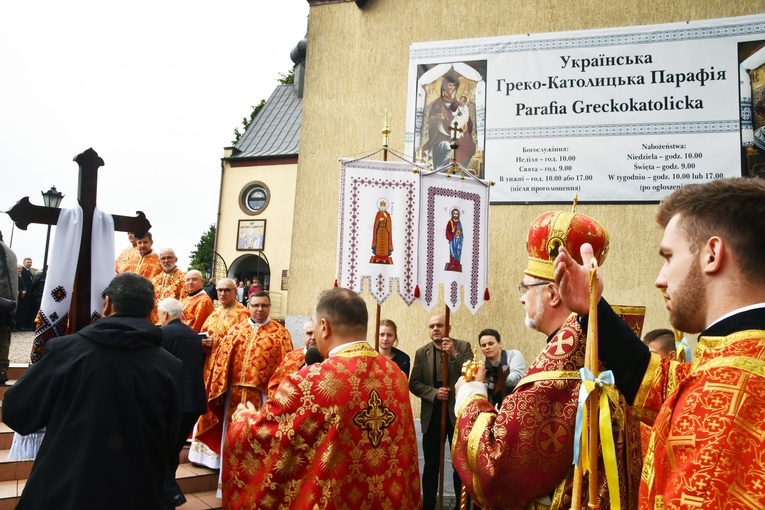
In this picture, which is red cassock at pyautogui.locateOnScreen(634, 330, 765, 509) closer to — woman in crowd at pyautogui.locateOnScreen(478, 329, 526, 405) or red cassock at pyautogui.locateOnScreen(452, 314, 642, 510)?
red cassock at pyautogui.locateOnScreen(452, 314, 642, 510)

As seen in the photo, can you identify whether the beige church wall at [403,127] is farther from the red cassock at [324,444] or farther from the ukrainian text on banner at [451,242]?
the red cassock at [324,444]

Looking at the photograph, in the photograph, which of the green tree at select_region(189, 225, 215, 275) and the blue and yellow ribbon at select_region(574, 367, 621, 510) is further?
the green tree at select_region(189, 225, 215, 275)

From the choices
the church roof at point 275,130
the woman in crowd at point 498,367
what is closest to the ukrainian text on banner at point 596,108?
the woman in crowd at point 498,367

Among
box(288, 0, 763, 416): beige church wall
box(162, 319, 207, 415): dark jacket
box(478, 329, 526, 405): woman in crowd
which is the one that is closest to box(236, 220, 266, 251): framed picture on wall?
box(288, 0, 763, 416): beige church wall

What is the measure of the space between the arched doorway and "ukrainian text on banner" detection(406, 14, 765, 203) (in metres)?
23.4

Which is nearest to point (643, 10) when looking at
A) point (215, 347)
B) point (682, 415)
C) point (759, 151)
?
point (759, 151)

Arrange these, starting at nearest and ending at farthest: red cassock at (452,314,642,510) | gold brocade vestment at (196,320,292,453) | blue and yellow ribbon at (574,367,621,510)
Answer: blue and yellow ribbon at (574,367,621,510)
red cassock at (452,314,642,510)
gold brocade vestment at (196,320,292,453)

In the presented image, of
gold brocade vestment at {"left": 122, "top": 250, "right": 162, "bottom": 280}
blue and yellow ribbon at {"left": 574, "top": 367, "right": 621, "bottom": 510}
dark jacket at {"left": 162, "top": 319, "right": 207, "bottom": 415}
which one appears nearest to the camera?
blue and yellow ribbon at {"left": 574, "top": 367, "right": 621, "bottom": 510}

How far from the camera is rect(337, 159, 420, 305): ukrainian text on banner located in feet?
18.1

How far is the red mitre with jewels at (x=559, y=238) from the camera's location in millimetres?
2699

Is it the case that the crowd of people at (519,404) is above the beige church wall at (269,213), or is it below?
below

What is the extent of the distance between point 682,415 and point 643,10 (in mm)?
7007

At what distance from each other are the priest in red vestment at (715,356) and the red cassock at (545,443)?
0.78 m

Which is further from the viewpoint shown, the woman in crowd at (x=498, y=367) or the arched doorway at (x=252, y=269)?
the arched doorway at (x=252, y=269)
